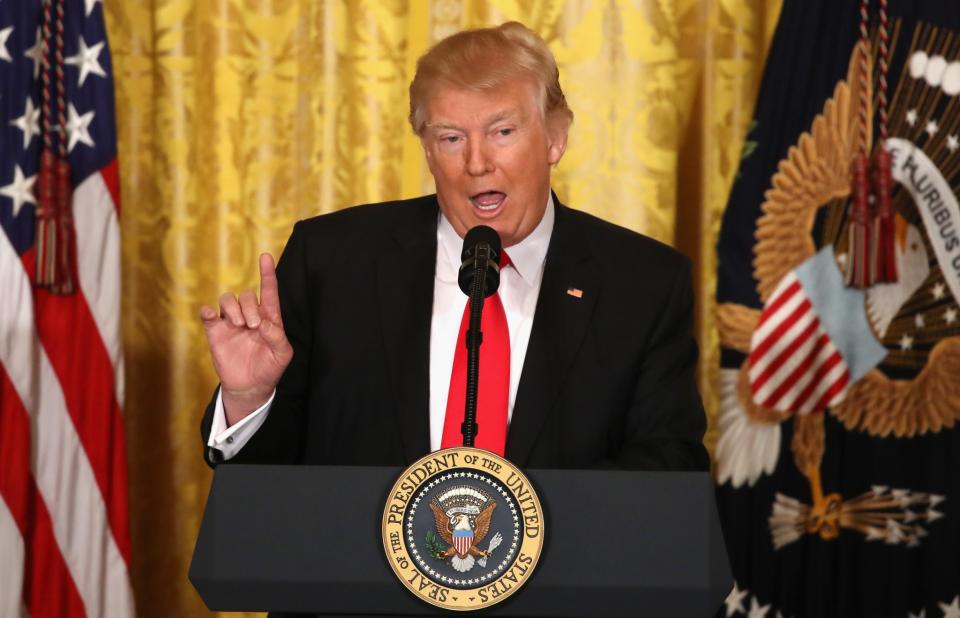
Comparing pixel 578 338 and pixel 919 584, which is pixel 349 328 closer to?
pixel 578 338

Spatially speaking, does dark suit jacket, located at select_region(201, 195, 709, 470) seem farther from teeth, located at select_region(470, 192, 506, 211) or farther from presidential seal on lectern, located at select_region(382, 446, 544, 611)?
presidential seal on lectern, located at select_region(382, 446, 544, 611)

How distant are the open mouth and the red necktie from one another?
19 cm

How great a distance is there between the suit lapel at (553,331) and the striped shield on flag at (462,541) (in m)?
0.62

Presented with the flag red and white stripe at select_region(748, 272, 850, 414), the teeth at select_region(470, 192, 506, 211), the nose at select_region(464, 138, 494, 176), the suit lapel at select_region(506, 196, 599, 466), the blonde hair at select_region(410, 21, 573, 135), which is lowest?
the flag red and white stripe at select_region(748, 272, 850, 414)

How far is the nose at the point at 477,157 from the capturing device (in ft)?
6.64

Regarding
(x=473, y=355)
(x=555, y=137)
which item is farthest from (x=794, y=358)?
(x=473, y=355)

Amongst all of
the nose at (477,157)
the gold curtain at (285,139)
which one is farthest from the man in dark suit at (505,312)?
the gold curtain at (285,139)

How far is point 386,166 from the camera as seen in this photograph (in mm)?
3629

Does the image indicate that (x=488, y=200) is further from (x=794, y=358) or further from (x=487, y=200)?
(x=794, y=358)

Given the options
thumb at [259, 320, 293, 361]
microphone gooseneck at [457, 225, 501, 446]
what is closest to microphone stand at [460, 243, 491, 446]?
microphone gooseneck at [457, 225, 501, 446]

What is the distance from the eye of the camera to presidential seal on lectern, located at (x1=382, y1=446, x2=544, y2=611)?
1.26m

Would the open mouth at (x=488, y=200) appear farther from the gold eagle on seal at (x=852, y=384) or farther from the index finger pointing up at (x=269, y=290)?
the gold eagle on seal at (x=852, y=384)

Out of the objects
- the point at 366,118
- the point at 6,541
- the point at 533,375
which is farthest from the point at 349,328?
the point at 366,118

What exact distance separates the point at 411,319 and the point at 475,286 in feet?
1.98
